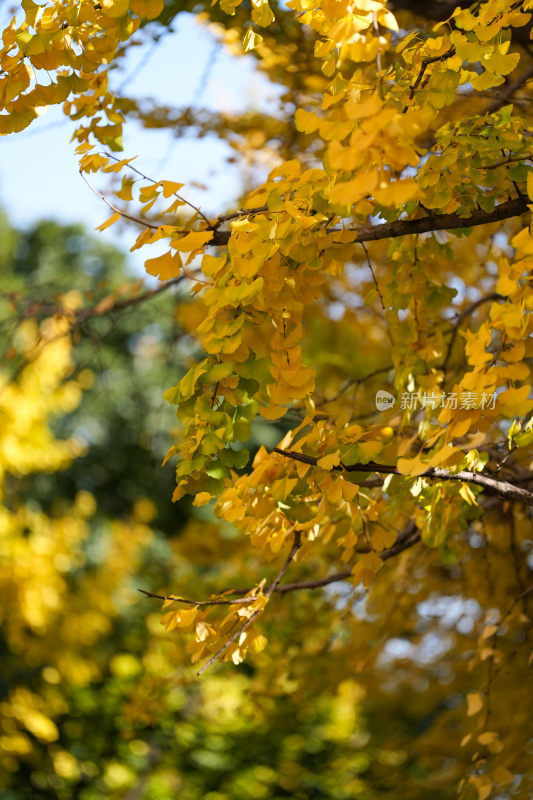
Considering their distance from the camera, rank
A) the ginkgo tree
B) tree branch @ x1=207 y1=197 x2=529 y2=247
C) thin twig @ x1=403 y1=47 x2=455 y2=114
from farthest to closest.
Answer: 1. tree branch @ x1=207 y1=197 x2=529 y2=247
2. thin twig @ x1=403 y1=47 x2=455 y2=114
3. the ginkgo tree

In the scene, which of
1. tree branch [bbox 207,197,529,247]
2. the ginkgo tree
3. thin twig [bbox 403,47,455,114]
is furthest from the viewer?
tree branch [bbox 207,197,529,247]

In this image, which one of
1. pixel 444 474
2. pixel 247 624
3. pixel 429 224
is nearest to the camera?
pixel 444 474

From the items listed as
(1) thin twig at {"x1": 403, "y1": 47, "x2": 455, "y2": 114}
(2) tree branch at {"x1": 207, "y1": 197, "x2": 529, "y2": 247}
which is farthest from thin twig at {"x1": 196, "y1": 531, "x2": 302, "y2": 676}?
(1) thin twig at {"x1": 403, "y1": 47, "x2": 455, "y2": 114}

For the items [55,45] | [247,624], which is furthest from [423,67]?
[247,624]

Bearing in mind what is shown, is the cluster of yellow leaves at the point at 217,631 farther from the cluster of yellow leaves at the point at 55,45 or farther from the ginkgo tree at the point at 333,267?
the cluster of yellow leaves at the point at 55,45

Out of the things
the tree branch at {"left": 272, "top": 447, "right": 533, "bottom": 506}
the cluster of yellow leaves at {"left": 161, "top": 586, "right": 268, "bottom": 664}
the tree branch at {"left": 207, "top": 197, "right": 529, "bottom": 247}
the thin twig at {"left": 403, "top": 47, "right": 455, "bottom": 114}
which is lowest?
the cluster of yellow leaves at {"left": 161, "top": 586, "right": 268, "bottom": 664}

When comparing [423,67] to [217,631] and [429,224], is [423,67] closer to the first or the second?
[429,224]

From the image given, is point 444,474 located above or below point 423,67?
below

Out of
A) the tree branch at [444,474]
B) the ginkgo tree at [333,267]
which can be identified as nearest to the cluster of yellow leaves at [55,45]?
the ginkgo tree at [333,267]

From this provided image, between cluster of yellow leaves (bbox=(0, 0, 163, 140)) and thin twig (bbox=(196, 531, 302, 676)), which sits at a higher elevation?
cluster of yellow leaves (bbox=(0, 0, 163, 140))

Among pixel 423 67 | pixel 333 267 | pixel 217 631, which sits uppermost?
pixel 423 67

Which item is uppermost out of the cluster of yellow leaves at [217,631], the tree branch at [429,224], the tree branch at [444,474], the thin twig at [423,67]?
the thin twig at [423,67]

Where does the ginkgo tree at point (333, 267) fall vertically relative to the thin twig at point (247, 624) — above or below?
above

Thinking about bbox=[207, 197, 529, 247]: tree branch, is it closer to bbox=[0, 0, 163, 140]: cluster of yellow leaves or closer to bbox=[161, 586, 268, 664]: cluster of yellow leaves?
bbox=[0, 0, 163, 140]: cluster of yellow leaves
